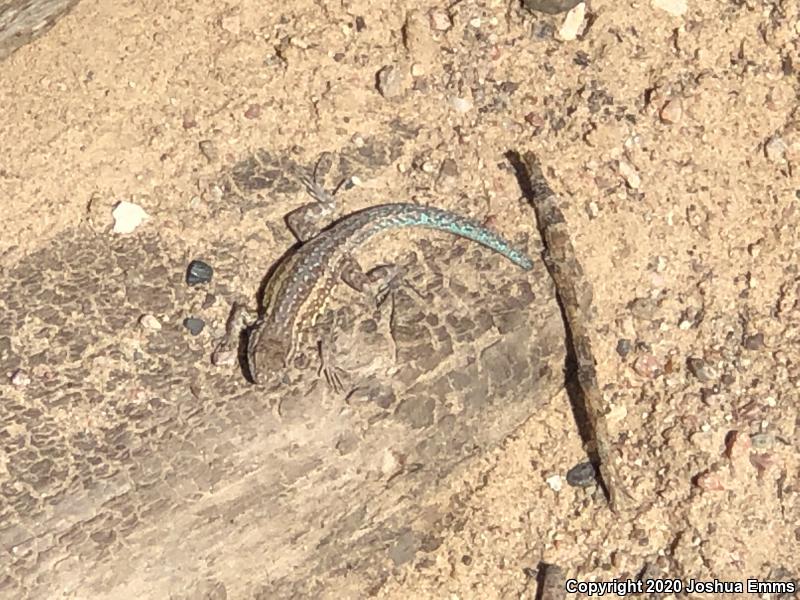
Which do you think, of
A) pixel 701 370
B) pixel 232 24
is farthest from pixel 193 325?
pixel 701 370

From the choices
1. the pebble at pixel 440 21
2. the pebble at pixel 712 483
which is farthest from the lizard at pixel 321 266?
the pebble at pixel 712 483

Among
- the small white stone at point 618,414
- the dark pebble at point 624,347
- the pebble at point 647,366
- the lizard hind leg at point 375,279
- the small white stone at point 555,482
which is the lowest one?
the small white stone at point 555,482

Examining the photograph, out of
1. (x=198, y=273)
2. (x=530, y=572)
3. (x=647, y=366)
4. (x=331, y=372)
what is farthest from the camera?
(x=647, y=366)

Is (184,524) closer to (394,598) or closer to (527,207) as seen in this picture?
(394,598)

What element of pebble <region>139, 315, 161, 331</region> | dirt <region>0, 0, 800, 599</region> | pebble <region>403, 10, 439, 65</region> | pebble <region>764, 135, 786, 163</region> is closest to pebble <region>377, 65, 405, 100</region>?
dirt <region>0, 0, 800, 599</region>

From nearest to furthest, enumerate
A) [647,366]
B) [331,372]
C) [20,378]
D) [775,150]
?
1. [20,378]
2. [331,372]
3. [647,366]
4. [775,150]

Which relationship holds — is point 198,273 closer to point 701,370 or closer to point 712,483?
point 701,370

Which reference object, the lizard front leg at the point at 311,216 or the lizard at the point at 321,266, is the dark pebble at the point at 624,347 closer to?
the lizard at the point at 321,266
